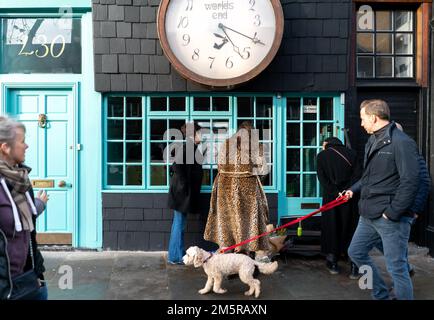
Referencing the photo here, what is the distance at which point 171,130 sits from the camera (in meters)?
6.57

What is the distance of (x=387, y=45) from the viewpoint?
6805mm

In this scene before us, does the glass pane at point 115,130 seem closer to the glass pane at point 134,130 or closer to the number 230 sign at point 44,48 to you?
the glass pane at point 134,130

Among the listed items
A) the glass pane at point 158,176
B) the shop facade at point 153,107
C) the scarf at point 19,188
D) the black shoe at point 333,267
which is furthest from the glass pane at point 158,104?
the scarf at point 19,188

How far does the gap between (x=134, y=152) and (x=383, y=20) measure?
13.8ft

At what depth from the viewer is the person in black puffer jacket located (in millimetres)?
2631

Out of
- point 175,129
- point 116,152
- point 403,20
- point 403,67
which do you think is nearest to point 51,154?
point 116,152

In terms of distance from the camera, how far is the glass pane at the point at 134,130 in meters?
6.59

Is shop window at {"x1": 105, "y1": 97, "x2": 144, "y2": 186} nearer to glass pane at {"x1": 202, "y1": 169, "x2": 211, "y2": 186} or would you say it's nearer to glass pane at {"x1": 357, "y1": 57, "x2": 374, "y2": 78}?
glass pane at {"x1": 202, "y1": 169, "x2": 211, "y2": 186}

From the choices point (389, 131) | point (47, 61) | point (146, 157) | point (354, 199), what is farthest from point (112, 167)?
point (389, 131)

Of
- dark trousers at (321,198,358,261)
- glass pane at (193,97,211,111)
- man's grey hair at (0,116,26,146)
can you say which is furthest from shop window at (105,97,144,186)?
man's grey hair at (0,116,26,146)

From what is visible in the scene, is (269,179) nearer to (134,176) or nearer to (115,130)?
(134,176)

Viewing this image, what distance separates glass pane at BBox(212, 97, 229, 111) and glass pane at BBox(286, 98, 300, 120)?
2.96ft

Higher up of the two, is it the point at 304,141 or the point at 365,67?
the point at 365,67

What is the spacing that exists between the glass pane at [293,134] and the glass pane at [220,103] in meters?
0.97
